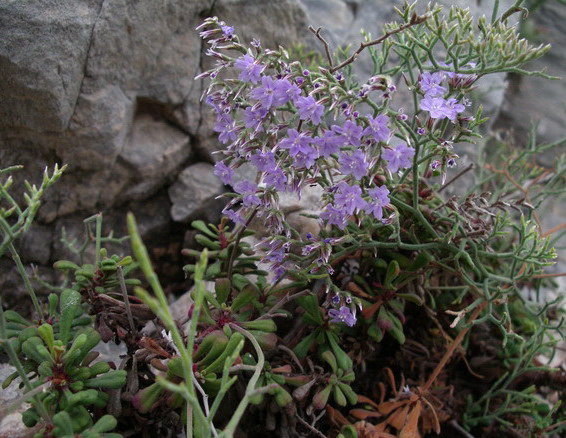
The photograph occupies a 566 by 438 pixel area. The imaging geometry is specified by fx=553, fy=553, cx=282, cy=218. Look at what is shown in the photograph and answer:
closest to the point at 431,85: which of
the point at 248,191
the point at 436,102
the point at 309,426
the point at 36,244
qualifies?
the point at 436,102

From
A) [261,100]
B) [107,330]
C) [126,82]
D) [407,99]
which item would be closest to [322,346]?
[107,330]

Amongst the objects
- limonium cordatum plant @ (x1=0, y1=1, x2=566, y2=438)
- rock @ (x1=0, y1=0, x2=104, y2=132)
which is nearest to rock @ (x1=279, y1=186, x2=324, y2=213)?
limonium cordatum plant @ (x1=0, y1=1, x2=566, y2=438)

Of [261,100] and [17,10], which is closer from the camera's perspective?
[261,100]

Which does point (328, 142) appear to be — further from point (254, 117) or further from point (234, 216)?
point (234, 216)

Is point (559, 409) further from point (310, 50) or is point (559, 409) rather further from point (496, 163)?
point (310, 50)

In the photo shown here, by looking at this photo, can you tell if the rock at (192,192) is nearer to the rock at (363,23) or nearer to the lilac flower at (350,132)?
the rock at (363,23)

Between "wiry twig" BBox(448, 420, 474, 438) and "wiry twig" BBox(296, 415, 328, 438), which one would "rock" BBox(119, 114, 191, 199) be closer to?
"wiry twig" BBox(296, 415, 328, 438)

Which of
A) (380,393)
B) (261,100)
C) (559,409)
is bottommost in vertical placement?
(559,409)
